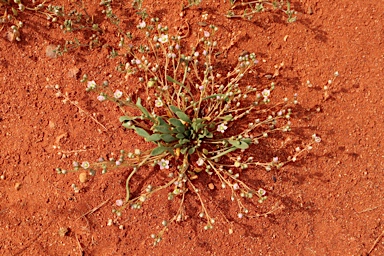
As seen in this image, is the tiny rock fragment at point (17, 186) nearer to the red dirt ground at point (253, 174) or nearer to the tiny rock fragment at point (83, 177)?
the red dirt ground at point (253, 174)

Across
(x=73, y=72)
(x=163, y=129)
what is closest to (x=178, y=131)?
(x=163, y=129)

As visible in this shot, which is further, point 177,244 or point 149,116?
point 177,244

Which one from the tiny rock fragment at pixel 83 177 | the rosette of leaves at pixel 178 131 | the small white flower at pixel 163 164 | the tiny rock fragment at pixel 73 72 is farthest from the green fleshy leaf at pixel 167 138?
the tiny rock fragment at pixel 73 72

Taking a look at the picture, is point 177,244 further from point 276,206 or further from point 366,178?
point 366,178

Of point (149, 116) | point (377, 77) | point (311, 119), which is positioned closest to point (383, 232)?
point (311, 119)

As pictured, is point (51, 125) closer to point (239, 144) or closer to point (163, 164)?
point (163, 164)

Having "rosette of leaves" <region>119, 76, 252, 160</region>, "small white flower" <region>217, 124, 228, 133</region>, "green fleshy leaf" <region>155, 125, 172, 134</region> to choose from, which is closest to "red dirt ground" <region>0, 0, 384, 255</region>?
"rosette of leaves" <region>119, 76, 252, 160</region>

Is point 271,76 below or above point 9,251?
above
